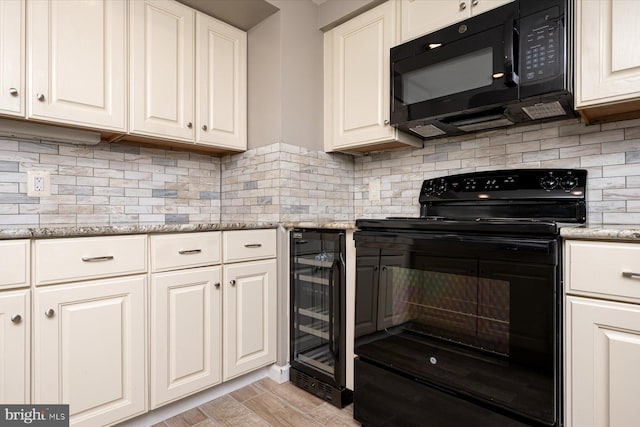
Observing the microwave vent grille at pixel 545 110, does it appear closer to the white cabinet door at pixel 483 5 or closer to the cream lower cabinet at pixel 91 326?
the white cabinet door at pixel 483 5

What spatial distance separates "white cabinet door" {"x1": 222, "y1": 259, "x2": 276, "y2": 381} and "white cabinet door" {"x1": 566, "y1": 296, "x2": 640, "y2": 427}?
1.43 meters

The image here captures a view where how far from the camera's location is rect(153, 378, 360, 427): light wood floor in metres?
1.67

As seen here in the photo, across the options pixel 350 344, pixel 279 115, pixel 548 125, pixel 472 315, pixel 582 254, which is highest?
pixel 279 115

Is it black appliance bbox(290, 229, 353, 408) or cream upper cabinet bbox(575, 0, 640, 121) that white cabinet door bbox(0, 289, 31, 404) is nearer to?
black appliance bbox(290, 229, 353, 408)

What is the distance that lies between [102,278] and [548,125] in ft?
7.00

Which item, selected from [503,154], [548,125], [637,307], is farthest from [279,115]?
[637,307]

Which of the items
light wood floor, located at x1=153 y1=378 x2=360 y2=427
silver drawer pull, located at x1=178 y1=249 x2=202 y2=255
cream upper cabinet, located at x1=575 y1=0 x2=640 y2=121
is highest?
cream upper cabinet, located at x1=575 y1=0 x2=640 y2=121

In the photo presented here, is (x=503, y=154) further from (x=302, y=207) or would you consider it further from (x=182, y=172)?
(x=182, y=172)

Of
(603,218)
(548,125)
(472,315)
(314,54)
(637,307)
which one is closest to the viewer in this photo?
(637,307)

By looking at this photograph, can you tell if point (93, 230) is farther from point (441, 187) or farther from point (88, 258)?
point (441, 187)

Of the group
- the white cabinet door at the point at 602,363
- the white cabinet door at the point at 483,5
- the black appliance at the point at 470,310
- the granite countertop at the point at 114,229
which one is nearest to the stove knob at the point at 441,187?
the black appliance at the point at 470,310

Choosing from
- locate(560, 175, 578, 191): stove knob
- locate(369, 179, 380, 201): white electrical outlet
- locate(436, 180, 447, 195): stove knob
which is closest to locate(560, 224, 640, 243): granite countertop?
locate(560, 175, 578, 191): stove knob

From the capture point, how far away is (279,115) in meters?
2.19

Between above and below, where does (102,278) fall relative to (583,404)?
above
